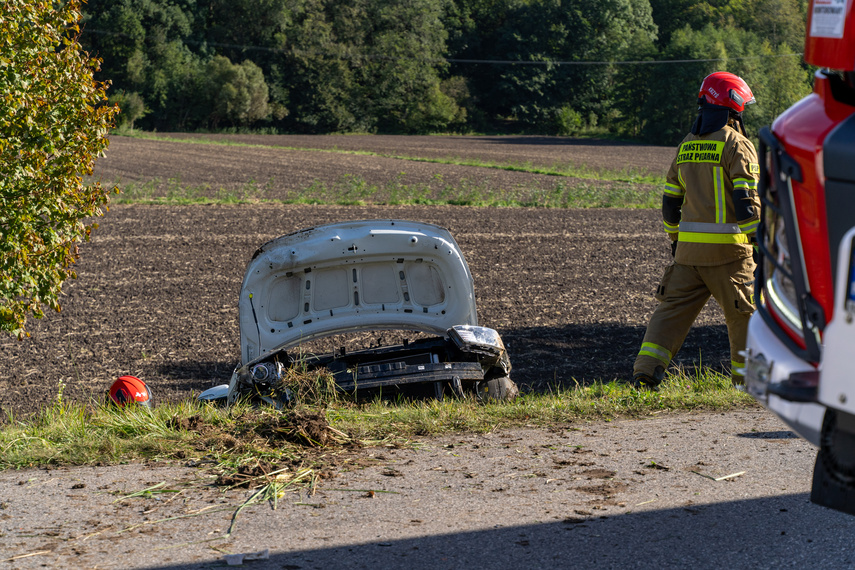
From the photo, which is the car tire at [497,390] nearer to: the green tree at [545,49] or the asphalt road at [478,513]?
the asphalt road at [478,513]

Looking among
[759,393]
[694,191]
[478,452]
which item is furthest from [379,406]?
[759,393]

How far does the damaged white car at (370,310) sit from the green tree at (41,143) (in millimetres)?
1549

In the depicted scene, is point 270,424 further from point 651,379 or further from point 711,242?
point 711,242

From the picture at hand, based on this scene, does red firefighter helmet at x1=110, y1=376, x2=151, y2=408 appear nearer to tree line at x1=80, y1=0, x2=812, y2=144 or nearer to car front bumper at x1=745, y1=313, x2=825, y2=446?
car front bumper at x1=745, y1=313, x2=825, y2=446

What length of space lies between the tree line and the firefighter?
63711mm

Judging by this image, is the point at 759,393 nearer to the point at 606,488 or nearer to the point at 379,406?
the point at 606,488

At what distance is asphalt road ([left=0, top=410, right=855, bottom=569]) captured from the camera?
3373 millimetres

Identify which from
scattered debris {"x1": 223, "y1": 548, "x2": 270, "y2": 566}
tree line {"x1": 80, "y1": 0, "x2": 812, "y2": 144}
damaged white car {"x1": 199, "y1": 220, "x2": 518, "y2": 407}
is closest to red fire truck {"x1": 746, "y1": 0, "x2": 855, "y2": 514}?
scattered debris {"x1": 223, "y1": 548, "x2": 270, "y2": 566}

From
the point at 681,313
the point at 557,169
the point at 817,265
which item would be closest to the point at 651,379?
the point at 681,313

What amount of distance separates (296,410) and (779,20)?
93.4 m

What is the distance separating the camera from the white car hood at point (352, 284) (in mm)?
6027

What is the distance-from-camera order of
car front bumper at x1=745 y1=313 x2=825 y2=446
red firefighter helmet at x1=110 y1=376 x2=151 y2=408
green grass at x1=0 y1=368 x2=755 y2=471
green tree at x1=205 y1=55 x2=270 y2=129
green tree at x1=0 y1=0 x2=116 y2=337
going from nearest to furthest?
car front bumper at x1=745 y1=313 x2=825 y2=446
green grass at x1=0 y1=368 x2=755 y2=471
green tree at x1=0 y1=0 x2=116 y2=337
red firefighter helmet at x1=110 y1=376 x2=151 y2=408
green tree at x1=205 y1=55 x2=270 y2=129

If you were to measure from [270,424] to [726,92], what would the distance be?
3765mm

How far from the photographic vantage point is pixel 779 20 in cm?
8712
